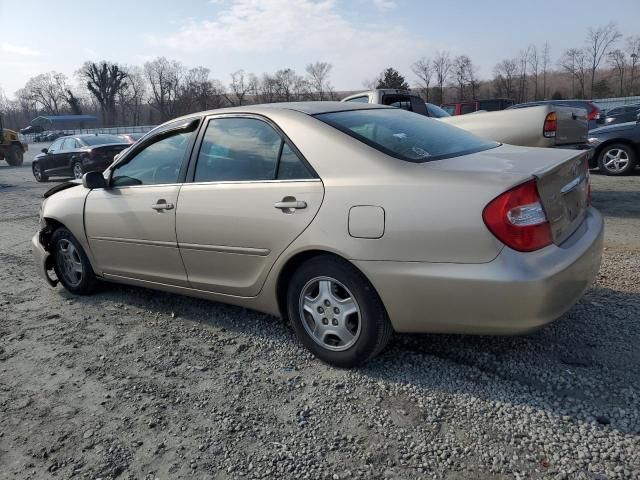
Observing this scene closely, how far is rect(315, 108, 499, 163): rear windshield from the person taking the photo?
9.87ft

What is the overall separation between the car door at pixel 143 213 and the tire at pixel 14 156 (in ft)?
85.3

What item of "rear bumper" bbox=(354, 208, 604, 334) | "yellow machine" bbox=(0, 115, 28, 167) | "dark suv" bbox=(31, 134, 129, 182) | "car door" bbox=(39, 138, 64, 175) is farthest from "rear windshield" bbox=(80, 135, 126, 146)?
"rear bumper" bbox=(354, 208, 604, 334)

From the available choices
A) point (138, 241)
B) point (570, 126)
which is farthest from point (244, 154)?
point (570, 126)

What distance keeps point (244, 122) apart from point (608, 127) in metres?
8.93

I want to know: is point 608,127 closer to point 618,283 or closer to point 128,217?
point 618,283

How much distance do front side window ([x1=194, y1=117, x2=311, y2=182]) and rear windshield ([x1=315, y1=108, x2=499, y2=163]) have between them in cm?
34

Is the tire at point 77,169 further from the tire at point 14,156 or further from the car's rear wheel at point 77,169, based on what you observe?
the tire at point 14,156

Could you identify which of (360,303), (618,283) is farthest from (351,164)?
(618,283)

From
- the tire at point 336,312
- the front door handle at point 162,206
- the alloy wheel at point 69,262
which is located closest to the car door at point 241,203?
the front door handle at point 162,206

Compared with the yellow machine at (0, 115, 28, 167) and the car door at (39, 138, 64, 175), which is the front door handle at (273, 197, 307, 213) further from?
the yellow machine at (0, 115, 28, 167)

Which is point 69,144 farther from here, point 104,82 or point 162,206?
point 104,82

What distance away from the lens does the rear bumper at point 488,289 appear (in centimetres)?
243

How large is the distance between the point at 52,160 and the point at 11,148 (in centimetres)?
1264

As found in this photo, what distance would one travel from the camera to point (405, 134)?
10.7ft
